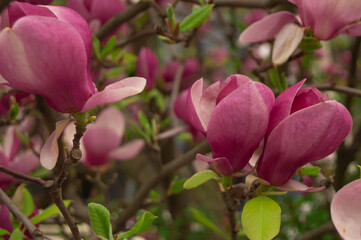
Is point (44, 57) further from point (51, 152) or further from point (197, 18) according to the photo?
point (197, 18)

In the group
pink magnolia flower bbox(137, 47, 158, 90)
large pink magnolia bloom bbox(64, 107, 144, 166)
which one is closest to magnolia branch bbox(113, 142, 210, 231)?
large pink magnolia bloom bbox(64, 107, 144, 166)

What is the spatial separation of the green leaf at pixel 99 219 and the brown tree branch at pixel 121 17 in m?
Result: 0.40

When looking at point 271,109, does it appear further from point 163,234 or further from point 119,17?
point 163,234

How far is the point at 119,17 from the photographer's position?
0.75 metres

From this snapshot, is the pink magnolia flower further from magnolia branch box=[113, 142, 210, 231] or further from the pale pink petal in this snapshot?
the pale pink petal

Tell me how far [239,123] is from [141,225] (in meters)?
0.13

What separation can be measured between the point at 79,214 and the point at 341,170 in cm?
60

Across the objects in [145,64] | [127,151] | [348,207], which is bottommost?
[127,151]

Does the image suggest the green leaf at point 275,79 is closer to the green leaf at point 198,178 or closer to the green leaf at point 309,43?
the green leaf at point 309,43

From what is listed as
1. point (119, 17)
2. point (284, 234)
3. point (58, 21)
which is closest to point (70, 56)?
point (58, 21)

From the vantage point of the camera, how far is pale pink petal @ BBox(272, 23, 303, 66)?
1.80 feet

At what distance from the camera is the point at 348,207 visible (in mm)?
400

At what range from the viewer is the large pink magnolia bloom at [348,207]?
15.6 inches

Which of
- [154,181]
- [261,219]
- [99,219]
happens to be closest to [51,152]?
[99,219]
